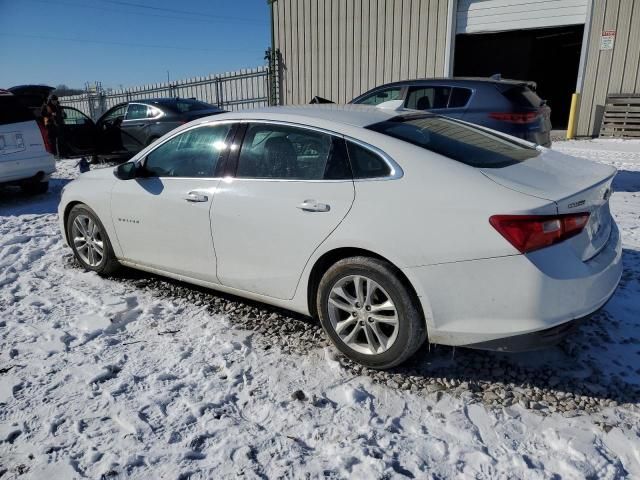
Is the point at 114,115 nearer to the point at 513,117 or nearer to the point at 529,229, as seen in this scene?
the point at 513,117

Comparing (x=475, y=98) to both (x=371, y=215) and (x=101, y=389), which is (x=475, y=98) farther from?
(x=101, y=389)

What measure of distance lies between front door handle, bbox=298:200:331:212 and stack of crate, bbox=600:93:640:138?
12300mm

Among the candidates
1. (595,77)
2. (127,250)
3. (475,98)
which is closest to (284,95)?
(595,77)

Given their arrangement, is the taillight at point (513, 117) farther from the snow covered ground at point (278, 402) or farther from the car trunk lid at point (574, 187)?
the car trunk lid at point (574, 187)

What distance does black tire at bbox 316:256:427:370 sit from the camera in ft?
8.77

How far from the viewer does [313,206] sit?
2.93m

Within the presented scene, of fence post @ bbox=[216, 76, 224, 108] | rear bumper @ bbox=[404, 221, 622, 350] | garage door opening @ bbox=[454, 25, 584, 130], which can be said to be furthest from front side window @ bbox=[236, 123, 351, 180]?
fence post @ bbox=[216, 76, 224, 108]

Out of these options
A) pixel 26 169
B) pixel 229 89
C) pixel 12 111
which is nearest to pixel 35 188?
pixel 26 169

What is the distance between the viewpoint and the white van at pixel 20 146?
7438mm

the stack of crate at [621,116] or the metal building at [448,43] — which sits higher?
the metal building at [448,43]

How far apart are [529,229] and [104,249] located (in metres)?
3.54

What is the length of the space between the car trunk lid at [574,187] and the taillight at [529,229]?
0.08m

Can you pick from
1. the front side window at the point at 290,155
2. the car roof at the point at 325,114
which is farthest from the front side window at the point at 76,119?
the front side window at the point at 290,155

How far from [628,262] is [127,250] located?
14.2 ft
